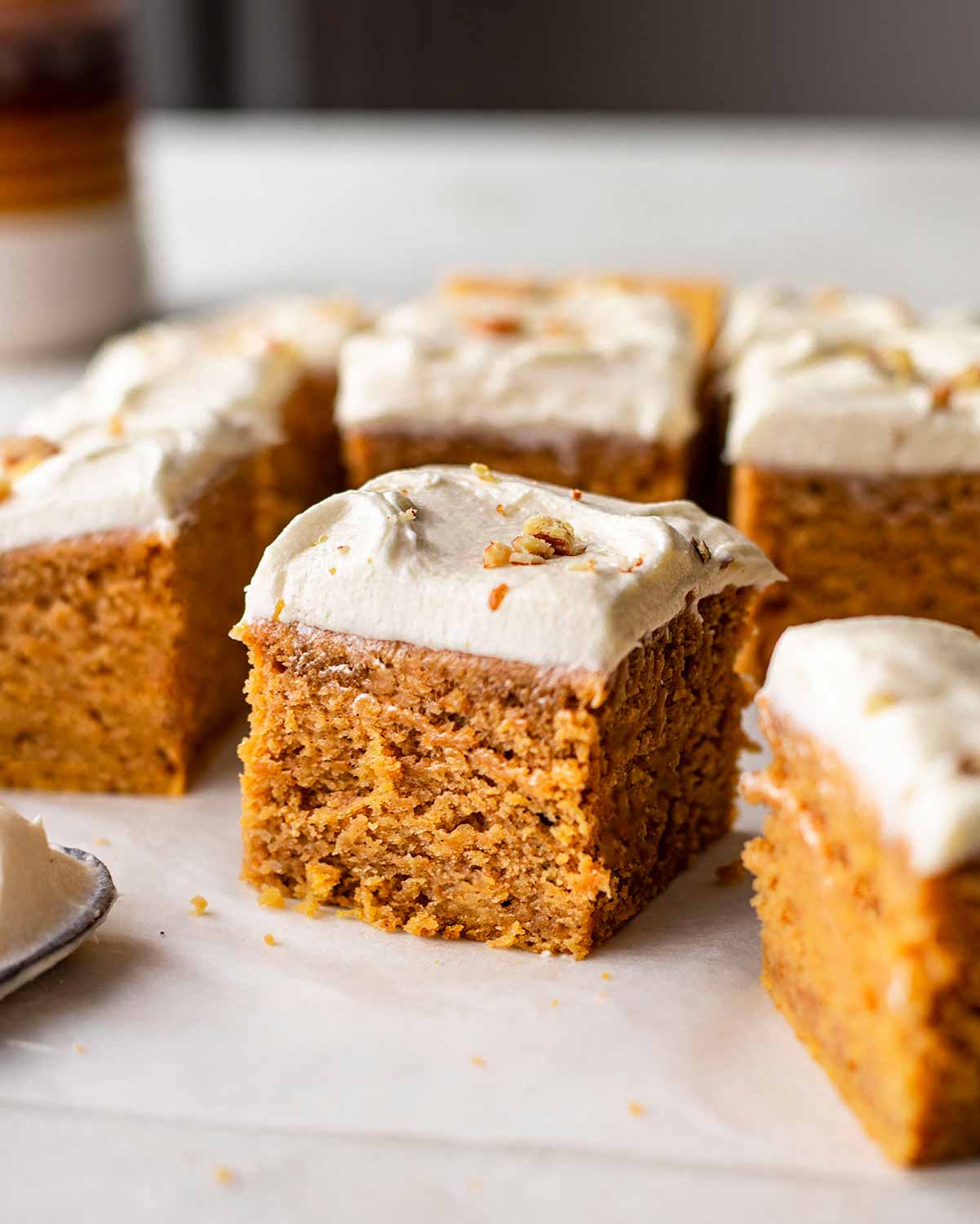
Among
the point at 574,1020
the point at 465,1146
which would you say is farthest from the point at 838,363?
the point at 465,1146

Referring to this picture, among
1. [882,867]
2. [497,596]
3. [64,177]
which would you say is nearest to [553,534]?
[497,596]

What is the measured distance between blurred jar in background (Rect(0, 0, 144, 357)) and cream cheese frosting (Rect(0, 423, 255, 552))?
1801 millimetres

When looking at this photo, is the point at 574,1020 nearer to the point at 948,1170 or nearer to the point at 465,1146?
the point at 465,1146

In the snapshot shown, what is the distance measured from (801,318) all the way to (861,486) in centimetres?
75

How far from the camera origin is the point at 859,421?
3.06 metres

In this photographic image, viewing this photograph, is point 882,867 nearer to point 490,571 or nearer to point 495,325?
point 490,571

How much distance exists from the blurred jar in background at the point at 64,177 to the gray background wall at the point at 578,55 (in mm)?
3644

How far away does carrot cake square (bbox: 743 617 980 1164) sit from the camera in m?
1.85

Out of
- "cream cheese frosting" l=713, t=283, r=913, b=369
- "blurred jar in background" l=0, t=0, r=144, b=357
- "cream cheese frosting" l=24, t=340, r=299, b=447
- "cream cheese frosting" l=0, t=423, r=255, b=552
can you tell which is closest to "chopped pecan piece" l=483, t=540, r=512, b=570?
"cream cheese frosting" l=0, t=423, r=255, b=552

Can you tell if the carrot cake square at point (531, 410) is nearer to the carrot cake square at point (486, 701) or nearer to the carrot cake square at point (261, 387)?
the carrot cake square at point (261, 387)

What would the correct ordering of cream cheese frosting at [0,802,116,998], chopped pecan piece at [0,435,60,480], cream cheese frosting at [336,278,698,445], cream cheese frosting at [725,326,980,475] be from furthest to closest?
cream cheese frosting at [336,278,698,445] → cream cheese frosting at [725,326,980,475] → chopped pecan piece at [0,435,60,480] → cream cheese frosting at [0,802,116,998]

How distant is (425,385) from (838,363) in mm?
807

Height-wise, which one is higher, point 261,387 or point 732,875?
point 261,387

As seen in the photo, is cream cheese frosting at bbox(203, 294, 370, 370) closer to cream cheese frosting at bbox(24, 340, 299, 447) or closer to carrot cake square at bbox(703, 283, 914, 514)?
cream cheese frosting at bbox(24, 340, 299, 447)
